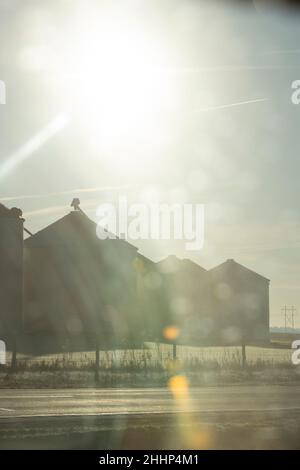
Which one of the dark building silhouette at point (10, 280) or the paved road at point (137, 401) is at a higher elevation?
the dark building silhouette at point (10, 280)

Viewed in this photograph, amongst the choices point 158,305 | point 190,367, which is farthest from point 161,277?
point 190,367

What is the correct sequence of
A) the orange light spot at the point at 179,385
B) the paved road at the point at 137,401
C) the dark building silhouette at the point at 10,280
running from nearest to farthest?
the paved road at the point at 137,401
the orange light spot at the point at 179,385
the dark building silhouette at the point at 10,280

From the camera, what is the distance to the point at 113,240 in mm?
49125

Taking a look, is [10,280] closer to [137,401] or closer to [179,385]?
[179,385]

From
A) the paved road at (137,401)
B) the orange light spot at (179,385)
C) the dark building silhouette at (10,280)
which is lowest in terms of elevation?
the orange light spot at (179,385)

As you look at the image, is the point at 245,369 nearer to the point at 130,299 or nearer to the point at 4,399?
the point at 4,399

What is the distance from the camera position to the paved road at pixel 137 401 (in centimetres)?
1366

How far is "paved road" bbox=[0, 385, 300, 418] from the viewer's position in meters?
13.7

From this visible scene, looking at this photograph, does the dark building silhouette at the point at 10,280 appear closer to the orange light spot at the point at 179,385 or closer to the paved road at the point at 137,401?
the orange light spot at the point at 179,385

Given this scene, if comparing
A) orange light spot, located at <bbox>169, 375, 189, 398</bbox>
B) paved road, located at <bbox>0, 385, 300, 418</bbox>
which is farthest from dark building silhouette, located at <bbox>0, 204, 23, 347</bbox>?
paved road, located at <bbox>0, 385, 300, 418</bbox>

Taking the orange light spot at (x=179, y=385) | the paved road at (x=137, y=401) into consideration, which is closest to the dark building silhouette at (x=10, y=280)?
the orange light spot at (x=179, y=385)

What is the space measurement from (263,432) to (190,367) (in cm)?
1617

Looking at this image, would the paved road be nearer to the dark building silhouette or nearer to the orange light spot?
the orange light spot

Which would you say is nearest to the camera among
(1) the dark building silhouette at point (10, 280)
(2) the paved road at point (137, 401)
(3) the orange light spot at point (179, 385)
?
(2) the paved road at point (137, 401)
